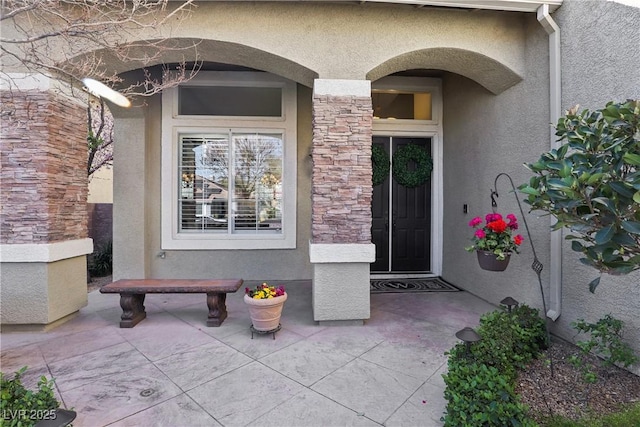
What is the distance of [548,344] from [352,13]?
156 inches

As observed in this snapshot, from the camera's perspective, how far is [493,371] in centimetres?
189

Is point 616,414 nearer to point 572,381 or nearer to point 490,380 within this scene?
point 572,381

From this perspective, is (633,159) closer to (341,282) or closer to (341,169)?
(341,169)

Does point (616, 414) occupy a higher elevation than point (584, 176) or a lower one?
lower

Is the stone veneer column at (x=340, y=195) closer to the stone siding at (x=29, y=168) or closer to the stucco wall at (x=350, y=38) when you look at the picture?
the stucco wall at (x=350, y=38)

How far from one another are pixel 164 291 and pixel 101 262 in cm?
384

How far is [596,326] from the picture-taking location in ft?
7.93

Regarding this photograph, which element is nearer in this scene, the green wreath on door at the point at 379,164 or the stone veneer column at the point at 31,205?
the stone veneer column at the point at 31,205

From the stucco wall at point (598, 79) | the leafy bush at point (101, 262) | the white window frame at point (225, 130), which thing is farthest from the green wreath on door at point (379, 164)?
the leafy bush at point (101, 262)

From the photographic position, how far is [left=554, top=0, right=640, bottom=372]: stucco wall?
2.45m

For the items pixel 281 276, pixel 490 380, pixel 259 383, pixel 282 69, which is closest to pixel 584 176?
pixel 490 380

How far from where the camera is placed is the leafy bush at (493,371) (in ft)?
5.57

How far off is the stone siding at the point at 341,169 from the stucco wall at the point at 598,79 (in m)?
2.05

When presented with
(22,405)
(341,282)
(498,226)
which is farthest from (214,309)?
(498,226)
